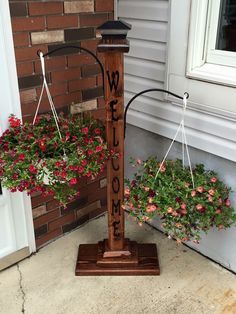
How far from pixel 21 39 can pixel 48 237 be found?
126cm

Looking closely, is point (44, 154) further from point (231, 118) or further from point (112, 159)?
point (231, 118)

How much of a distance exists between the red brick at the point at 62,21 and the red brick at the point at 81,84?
33cm

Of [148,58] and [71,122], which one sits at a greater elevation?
[148,58]

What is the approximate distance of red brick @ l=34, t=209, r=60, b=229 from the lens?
2389 mm

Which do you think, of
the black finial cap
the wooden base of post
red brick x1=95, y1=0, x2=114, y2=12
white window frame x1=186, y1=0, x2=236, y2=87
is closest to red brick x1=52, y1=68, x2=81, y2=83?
red brick x1=95, y1=0, x2=114, y2=12

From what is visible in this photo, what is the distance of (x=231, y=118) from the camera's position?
6.30 ft

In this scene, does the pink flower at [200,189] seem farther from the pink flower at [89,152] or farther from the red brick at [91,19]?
the red brick at [91,19]

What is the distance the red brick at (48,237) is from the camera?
8.03ft

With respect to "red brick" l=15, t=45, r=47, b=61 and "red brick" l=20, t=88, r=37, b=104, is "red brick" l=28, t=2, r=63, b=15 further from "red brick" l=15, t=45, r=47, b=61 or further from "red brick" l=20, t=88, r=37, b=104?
"red brick" l=20, t=88, r=37, b=104

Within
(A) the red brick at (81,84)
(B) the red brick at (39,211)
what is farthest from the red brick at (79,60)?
(B) the red brick at (39,211)

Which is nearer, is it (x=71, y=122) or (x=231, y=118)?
(x=231, y=118)

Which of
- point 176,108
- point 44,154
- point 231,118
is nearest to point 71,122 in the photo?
point 44,154

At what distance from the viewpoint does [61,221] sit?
A: 253 centimetres

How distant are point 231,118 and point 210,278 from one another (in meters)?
0.95
